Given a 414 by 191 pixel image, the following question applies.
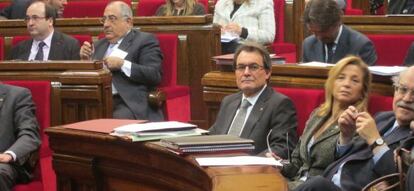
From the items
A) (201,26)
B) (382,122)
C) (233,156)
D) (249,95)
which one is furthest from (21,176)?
(201,26)

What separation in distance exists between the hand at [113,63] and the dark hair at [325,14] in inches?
45.8

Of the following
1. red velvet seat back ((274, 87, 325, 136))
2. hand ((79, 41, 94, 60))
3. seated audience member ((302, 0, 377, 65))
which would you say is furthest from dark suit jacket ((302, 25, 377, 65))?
hand ((79, 41, 94, 60))

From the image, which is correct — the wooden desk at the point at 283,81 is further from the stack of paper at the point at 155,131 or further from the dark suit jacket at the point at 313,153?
the stack of paper at the point at 155,131

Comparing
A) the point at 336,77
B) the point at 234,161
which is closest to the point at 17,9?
the point at 336,77

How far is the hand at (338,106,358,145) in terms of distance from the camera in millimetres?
3094

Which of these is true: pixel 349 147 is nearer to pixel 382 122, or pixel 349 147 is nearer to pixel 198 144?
pixel 382 122

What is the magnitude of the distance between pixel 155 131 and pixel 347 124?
0.68m

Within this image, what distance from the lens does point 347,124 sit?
313cm

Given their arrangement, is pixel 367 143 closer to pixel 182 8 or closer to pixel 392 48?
pixel 392 48

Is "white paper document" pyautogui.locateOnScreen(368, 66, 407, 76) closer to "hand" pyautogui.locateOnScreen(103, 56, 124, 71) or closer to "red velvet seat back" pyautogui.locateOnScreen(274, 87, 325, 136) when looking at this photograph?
"red velvet seat back" pyautogui.locateOnScreen(274, 87, 325, 136)

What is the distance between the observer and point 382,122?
128 inches

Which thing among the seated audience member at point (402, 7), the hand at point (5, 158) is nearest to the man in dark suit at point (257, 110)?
the hand at point (5, 158)

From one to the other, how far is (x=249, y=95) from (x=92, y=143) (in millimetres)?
726

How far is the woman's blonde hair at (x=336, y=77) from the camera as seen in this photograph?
10.8 ft
